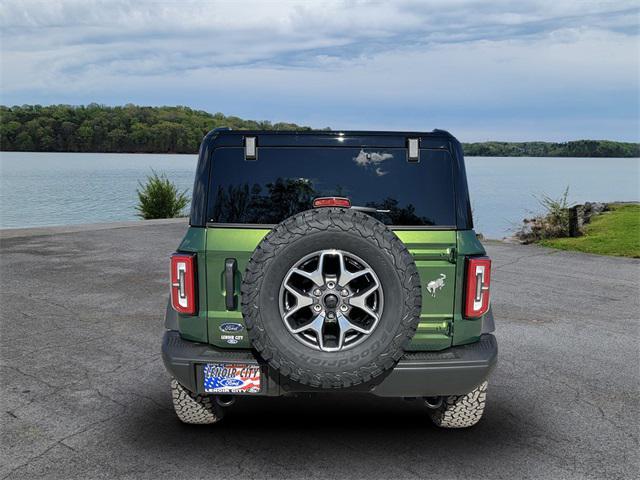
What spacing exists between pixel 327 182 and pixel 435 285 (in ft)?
2.97

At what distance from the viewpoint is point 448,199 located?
3861 millimetres

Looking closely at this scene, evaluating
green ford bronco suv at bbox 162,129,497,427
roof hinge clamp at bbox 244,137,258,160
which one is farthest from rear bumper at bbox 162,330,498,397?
roof hinge clamp at bbox 244,137,258,160

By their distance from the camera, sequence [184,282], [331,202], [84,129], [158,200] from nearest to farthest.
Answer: [331,202] < [184,282] < [158,200] < [84,129]

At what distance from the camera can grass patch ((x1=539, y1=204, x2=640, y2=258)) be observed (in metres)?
14.5

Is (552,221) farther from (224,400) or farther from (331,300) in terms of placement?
(331,300)

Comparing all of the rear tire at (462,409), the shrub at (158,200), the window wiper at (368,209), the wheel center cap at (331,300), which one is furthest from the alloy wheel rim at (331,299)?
the shrub at (158,200)

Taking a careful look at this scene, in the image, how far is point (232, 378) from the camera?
3.73 metres

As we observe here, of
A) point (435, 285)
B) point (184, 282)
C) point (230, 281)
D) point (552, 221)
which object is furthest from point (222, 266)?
point (552, 221)

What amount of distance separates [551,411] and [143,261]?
8.84m

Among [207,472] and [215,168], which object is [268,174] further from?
[207,472]

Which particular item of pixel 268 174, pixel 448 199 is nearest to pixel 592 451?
pixel 448 199

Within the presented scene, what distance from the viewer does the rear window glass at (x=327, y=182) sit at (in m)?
3.86

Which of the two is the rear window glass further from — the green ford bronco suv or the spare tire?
the spare tire

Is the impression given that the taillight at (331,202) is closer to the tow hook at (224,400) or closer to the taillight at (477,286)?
the taillight at (477,286)
